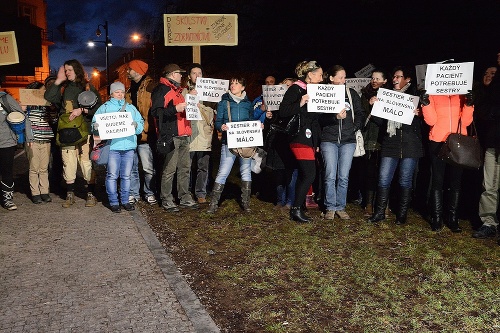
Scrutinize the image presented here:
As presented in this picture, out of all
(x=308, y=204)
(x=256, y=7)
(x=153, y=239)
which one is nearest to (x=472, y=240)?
(x=308, y=204)

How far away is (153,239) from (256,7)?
12788mm

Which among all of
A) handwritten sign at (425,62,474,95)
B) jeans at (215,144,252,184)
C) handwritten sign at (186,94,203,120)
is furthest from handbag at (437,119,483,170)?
handwritten sign at (186,94,203,120)

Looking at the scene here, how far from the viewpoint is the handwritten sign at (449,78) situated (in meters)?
6.39

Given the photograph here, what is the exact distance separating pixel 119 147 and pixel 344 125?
3392 mm

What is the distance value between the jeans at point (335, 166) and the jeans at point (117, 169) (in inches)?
118

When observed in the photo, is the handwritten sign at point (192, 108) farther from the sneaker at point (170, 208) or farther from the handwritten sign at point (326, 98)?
the handwritten sign at point (326, 98)

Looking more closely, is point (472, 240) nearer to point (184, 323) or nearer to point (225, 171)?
point (225, 171)

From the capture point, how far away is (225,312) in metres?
4.38

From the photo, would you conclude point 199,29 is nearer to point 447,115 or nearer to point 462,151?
point 447,115

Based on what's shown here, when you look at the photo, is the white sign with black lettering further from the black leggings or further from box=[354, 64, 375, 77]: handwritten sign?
box=[354, 64, 375, 77]: handwritten sign

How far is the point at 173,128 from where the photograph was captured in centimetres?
750

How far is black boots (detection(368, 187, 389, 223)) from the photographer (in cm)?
716

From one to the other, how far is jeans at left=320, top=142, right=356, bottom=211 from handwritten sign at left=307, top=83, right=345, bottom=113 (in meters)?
0.62

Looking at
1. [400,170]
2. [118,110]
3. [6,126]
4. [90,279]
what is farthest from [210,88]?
[90,279]
